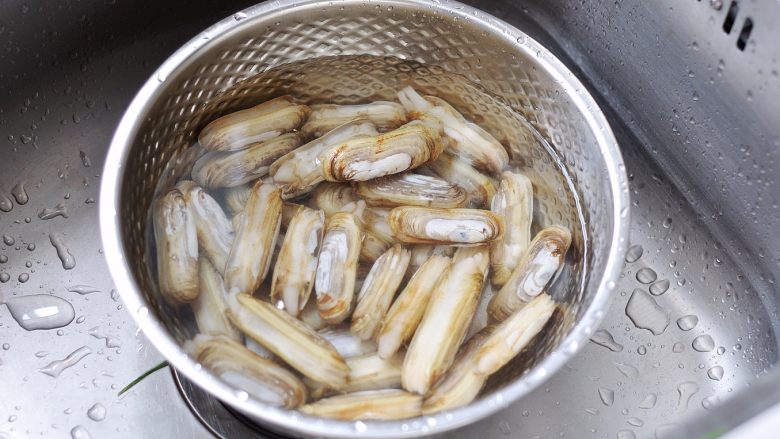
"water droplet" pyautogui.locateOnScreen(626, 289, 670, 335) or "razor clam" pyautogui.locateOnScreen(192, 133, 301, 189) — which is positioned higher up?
"razor clam" pyautogui.locateOnScreen(192, 133, 301, 189)

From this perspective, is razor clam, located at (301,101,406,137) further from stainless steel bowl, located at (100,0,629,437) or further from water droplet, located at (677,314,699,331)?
water droplet, located at (677,314,699,331)

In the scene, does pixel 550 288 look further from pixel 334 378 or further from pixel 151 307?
pixel 151 307

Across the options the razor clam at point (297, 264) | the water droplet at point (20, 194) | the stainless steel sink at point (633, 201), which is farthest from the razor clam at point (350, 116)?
the water droplet at point (20, 194)

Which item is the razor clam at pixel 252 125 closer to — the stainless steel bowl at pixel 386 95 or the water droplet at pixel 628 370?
the stainless steel bowl at pixel 386 95

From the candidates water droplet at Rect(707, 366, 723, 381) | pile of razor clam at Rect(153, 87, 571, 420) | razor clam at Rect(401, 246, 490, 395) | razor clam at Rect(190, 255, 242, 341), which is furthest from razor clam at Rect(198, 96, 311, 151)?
water droplet at Rect(707, 366, 723, 381)

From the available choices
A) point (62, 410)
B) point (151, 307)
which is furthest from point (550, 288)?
point (62, 410)

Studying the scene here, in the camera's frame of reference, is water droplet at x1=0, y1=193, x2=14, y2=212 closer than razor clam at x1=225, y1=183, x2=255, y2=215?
No
